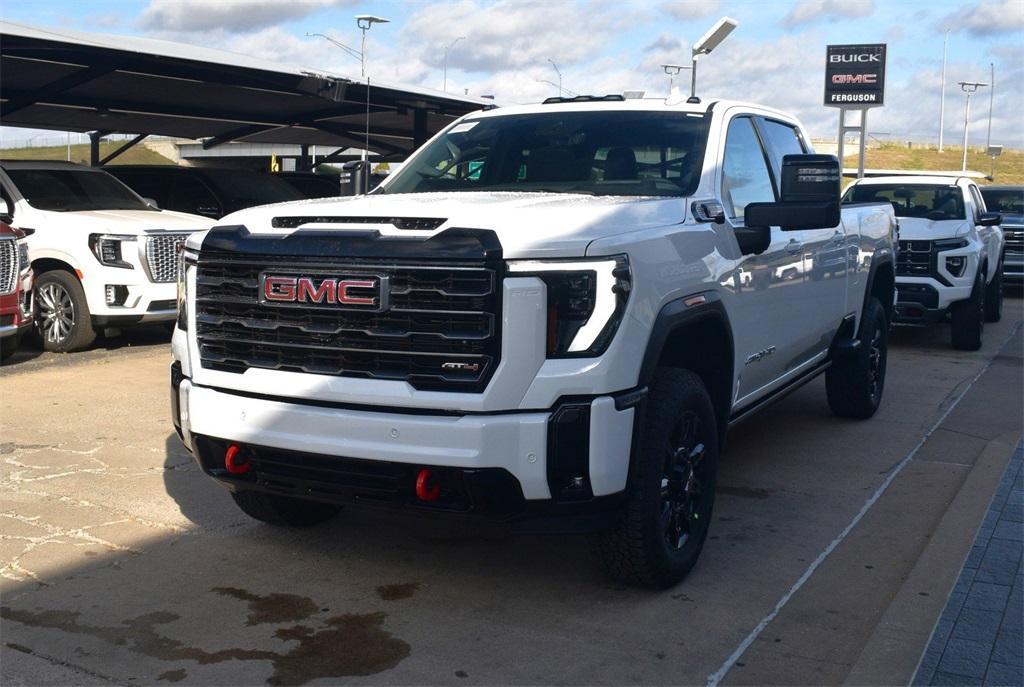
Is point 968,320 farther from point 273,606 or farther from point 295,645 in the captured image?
point 295,645

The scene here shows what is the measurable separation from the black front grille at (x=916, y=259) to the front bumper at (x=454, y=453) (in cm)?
893

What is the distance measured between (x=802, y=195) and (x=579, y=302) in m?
1.69

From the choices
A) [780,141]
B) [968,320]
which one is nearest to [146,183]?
[968,320]

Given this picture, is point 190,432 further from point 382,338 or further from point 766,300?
point 766,300

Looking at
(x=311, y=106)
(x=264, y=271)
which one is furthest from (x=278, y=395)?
(x=311, y=106)

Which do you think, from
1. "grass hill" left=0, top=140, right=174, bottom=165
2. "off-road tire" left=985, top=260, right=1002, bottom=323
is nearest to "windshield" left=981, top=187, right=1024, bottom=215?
"off-road tire" left=985, top=260, right=1002, bottom=323

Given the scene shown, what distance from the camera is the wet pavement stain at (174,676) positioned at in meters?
3.78

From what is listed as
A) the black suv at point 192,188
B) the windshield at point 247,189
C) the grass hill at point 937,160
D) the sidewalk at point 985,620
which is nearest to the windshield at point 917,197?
the windshield at point 247,189

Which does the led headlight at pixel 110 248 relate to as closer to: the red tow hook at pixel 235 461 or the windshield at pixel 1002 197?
the red tow hook at pixel 235 461

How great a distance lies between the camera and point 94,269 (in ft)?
34.6

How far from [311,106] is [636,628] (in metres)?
15.6

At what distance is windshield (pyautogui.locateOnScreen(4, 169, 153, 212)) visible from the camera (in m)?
11.4

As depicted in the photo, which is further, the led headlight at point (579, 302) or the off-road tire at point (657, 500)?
the off-road tire at point (657, 500)

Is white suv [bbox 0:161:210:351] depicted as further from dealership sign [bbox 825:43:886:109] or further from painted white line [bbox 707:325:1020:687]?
dealership sign [bbox 825:43:886:109]
